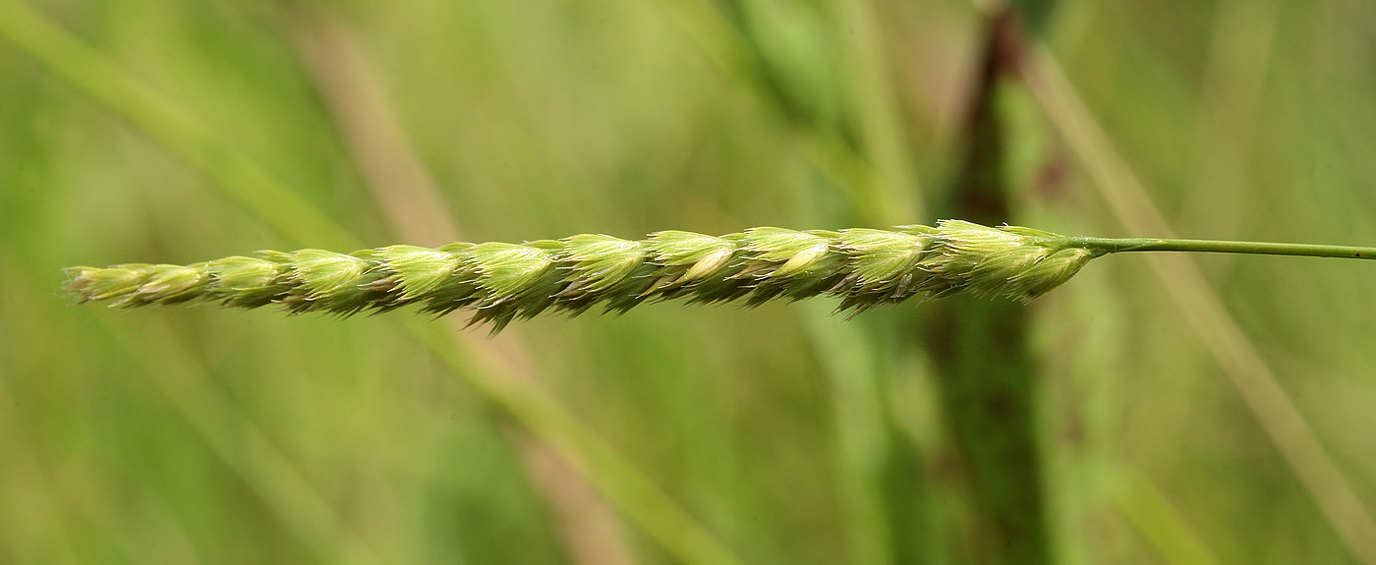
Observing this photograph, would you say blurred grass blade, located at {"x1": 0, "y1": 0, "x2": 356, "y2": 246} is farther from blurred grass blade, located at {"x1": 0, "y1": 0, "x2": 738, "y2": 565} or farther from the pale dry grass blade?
the pale dry grass blade

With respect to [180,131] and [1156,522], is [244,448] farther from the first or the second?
[1156,522]

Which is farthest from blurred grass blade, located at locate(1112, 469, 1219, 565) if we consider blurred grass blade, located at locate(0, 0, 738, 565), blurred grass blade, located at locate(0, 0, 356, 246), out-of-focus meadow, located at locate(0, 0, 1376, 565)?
blurred grass blade, located at locate(0, 0, 356, 246)

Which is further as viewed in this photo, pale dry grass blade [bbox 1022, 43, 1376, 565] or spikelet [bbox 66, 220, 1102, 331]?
pale dry grass blade [bbox 1022, 43, 1376, 565]

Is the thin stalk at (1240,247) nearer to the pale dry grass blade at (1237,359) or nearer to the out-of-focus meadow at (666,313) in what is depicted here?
the out-of-focus meadow at (666,313)

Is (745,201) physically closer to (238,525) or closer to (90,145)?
(238,525)

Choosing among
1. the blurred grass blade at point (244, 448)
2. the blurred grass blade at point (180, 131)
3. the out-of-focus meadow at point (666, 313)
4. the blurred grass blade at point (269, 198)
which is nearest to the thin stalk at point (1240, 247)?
the out-of-focus meadow at point (666, 313)

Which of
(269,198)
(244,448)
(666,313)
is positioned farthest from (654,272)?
(244,448)
